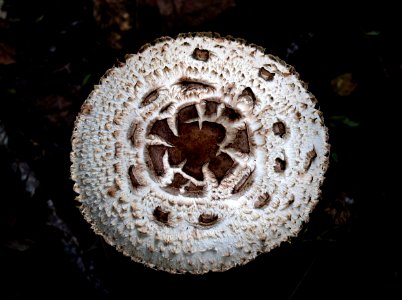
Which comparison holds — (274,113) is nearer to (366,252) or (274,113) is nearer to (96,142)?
(96,142)

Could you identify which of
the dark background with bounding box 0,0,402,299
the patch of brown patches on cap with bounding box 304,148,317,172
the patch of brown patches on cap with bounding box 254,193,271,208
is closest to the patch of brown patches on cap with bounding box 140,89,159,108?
the patch of brown patches on cap with bounding box 254,193,271,208

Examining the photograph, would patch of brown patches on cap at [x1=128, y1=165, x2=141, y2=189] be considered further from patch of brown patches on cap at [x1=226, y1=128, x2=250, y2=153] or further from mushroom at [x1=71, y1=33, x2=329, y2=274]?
patch of brown patches on cap at [x1=226, y1=128, x2=250, y2=153]

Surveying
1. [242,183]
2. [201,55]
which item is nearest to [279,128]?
[242,183]

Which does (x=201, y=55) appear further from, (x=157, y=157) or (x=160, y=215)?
(x=160, y=215)

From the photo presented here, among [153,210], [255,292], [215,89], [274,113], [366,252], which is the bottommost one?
[255,292]

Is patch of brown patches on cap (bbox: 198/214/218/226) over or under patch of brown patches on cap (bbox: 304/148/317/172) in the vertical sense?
under

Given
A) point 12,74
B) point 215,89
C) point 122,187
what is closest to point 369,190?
point 215,89

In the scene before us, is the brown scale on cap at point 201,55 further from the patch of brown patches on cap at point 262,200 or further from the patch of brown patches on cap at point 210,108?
the patch of brown patches on cap at point 262,200

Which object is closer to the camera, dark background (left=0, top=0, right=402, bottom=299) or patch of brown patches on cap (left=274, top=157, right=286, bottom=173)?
patch of brown patches on cap (left=274, top=157, right=286, bottom=173)
